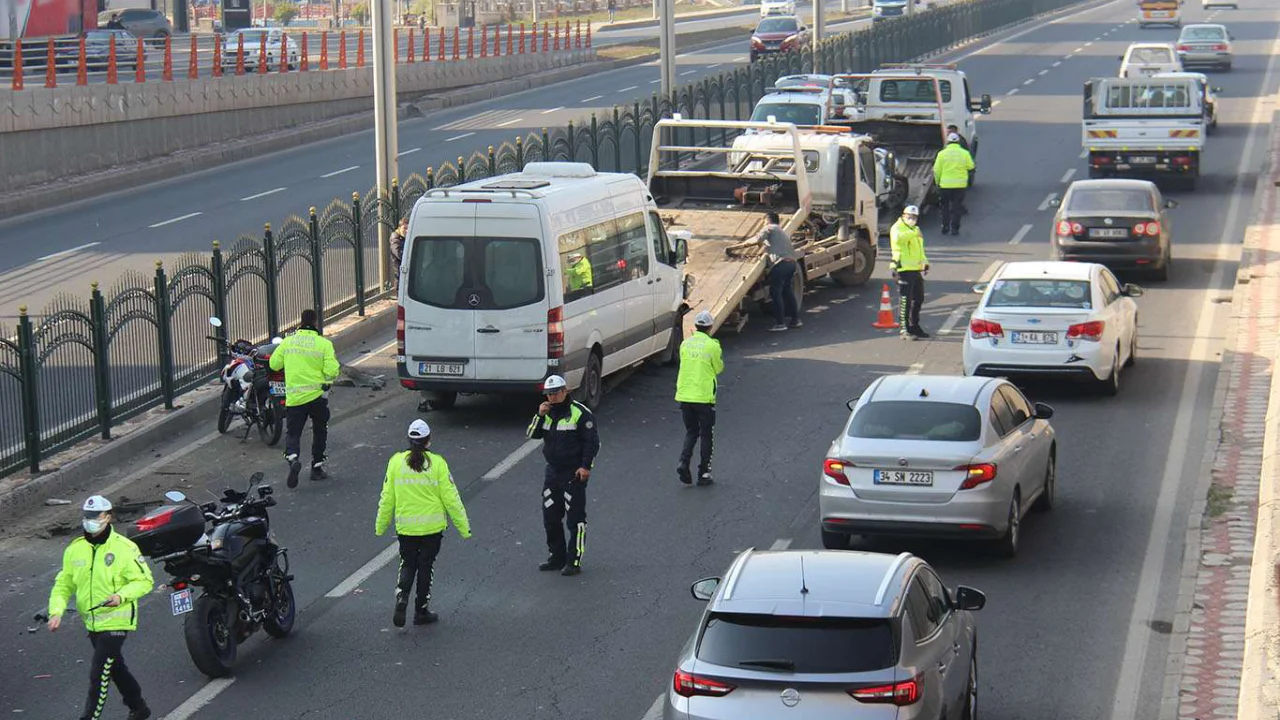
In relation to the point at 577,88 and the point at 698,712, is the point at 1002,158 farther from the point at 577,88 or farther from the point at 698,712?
the point at 698,712

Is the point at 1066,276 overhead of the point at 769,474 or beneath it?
overhead

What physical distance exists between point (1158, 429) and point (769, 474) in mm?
4620

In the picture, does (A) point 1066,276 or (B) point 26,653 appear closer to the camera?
(B) point 26,653

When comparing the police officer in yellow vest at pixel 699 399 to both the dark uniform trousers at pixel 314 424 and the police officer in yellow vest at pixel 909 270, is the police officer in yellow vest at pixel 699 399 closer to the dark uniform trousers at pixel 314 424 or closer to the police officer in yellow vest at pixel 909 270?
the dark uniform trousers at pixel 314 424

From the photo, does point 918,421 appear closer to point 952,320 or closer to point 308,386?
point 308,386

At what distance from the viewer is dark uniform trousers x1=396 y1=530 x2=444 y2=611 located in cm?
1294

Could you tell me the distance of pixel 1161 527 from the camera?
1543 centimetres

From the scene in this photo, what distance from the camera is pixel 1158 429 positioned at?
19031mm

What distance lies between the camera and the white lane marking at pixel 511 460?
17562mm

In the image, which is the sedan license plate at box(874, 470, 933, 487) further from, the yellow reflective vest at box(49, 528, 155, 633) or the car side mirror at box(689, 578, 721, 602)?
the yellow reflective vest at box(49, 528, 155, 633)

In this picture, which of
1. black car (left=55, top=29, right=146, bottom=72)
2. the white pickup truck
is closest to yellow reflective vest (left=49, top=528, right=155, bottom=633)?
the white pickup truck

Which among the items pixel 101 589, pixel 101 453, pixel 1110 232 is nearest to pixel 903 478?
pixel 101 589

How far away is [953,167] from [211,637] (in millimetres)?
21877

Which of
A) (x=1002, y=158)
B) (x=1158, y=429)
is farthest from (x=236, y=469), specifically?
(x=1002, y=158)
